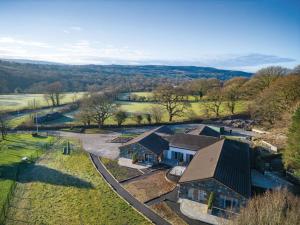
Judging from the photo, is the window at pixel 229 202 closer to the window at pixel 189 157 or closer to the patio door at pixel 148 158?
the window at pixel 189 157

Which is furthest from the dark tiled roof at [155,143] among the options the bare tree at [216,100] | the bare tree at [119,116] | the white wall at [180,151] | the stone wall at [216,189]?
the bare tree at [216,100]

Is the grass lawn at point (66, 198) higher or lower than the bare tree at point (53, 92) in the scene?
lower

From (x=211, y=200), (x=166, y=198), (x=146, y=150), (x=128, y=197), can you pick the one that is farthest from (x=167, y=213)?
(x=146, y=150)

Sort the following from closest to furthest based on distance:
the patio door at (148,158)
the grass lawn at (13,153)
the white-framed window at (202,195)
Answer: the white-framed window at (202,195) → the grass lawn at (13,153) → the patio door at (148,158)

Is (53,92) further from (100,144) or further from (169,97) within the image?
(100,144)

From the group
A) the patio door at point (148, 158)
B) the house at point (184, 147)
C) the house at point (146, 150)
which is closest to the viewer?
the house at point (184, 147)

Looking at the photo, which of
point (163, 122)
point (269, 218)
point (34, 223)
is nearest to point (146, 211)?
point (34, 223)
